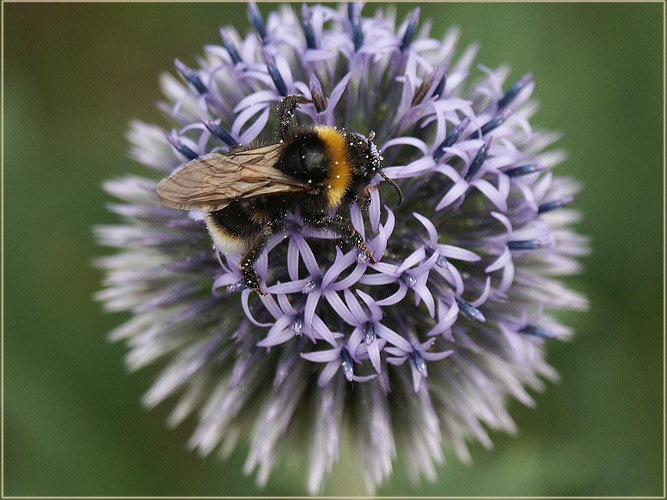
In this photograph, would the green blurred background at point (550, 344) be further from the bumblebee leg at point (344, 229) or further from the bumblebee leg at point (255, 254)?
the bumblebee leg at point (344, 229)

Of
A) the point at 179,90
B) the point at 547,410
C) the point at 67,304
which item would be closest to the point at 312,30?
the point at 179,90

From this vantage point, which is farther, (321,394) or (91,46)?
(91,46)

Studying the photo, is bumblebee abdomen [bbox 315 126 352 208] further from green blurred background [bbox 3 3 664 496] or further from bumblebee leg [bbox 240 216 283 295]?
green blurred background [bbox 3 3 664 496]

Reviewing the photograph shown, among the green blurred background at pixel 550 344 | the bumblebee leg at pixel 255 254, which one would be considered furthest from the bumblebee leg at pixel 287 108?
the green blurred background at pixel 550 344

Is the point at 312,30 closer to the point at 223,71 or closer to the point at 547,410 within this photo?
the point at 223,71

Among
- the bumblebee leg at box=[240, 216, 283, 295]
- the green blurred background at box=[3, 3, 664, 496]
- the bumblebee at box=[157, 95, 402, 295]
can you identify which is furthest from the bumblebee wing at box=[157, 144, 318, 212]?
the green blurred background at box=[3, 3, 664, 496]

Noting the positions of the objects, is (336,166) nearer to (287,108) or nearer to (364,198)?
(364,198)
